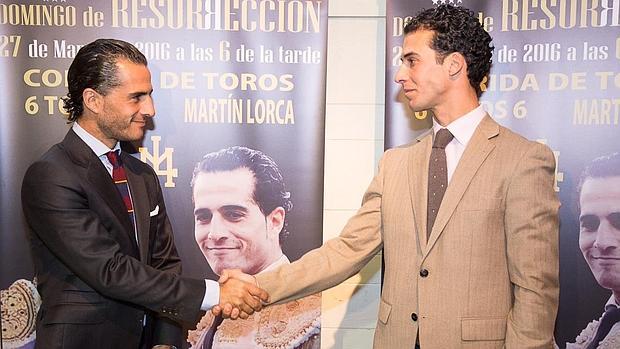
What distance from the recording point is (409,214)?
7.07ft

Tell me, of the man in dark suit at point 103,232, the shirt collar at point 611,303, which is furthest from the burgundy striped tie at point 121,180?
the shirt collar at point 611,303

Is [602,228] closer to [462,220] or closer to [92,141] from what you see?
[462,220]

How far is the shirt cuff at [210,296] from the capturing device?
7.93ft

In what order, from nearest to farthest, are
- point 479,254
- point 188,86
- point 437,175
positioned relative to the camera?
point 479,254
point 437,175
point 188,86

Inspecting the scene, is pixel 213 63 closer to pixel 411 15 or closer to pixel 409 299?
pixel 411 15

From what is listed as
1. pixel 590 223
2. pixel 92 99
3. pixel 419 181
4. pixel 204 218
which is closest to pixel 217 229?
pixel 204 218

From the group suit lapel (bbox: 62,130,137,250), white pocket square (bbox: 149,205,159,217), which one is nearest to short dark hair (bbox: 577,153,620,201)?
white pocket square (bbox: 149,205,159,217)

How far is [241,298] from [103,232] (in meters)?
0.60

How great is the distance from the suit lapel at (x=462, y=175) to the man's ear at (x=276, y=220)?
1075 mm

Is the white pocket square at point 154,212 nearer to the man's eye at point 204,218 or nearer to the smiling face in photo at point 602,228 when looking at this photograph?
the man's eye at point 204,218

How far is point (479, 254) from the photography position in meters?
2.03

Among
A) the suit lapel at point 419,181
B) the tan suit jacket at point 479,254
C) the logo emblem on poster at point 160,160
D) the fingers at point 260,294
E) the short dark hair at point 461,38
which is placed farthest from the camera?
the logo emblem on poster at point 160,160

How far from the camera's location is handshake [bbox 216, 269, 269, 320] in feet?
8.11

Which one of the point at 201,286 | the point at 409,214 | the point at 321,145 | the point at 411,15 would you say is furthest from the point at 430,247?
the point at 411,15
